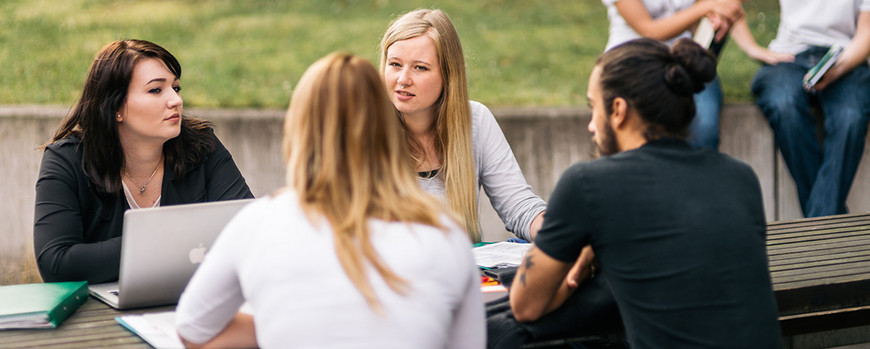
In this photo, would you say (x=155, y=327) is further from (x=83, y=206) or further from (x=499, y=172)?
(x=499, y=172)

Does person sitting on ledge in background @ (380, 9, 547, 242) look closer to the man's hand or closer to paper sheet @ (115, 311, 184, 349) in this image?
the man's hand

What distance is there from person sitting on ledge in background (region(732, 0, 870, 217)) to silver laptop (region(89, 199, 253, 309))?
3.65 meters

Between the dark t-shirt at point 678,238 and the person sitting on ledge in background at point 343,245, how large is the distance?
1.40ft

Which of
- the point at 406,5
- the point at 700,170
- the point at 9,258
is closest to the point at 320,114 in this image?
the point at 700,170

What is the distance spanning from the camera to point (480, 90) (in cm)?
654

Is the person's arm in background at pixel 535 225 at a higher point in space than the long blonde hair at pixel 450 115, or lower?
lower

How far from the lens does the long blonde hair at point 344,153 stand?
5.51ft

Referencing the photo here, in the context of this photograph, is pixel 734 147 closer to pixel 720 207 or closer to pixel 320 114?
pixel 720 207

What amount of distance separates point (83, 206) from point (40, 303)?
0.79m

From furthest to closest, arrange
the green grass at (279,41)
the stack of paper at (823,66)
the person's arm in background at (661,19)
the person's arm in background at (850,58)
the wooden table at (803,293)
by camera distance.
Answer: the green grass at (279,41)
the person's arm in background at (850,58)
the stack of paper at (823,66)
the person's arm in background at (661,19)
the wooden table at (803,293)

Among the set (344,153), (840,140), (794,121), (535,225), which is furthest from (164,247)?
(840,140)

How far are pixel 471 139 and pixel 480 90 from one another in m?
3.18

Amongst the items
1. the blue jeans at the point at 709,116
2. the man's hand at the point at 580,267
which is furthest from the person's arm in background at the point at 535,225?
the blue jeans at the point at 709,116

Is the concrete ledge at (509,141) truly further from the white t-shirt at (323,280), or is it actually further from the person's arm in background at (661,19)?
the white t-shirt at (323,280)
